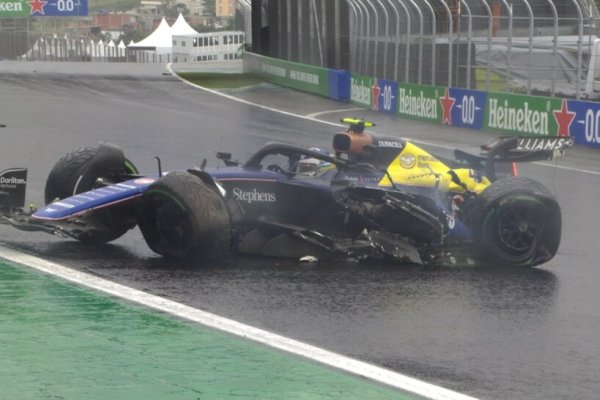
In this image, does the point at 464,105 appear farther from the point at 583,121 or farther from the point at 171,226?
the point at 171,226

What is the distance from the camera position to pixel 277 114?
29844mm

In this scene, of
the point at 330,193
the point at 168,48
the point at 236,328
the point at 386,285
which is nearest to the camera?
the point at 236,328

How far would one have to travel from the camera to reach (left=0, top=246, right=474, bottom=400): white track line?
21.1 ft

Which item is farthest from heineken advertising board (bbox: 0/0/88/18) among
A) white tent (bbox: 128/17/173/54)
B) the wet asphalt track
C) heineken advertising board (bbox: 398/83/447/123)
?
the wet asphalt track

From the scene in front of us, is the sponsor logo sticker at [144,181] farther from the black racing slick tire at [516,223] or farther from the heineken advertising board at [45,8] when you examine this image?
the heineken advertising board at [45,8]

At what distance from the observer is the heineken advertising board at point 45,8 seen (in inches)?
2574

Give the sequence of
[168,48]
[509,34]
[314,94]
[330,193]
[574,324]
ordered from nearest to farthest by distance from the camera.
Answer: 1. [574,324]
2. [330,193]
3. [509,34]
4. [314,94]
5. [168,48]

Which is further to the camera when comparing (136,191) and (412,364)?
(136,191)

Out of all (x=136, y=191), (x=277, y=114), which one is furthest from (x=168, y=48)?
(x=136, y=191)

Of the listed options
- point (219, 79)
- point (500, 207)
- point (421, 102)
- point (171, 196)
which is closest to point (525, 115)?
point (421, 102)

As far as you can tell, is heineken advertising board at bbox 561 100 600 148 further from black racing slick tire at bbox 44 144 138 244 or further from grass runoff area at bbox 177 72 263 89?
grass runoff area at bbox 177 72 263 89

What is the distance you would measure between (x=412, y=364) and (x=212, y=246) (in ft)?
10.1

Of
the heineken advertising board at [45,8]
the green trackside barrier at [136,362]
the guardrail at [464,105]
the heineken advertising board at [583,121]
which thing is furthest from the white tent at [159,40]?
the green trackside barrier at [136,362]

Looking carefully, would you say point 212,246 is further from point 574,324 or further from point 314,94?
point 314,94
